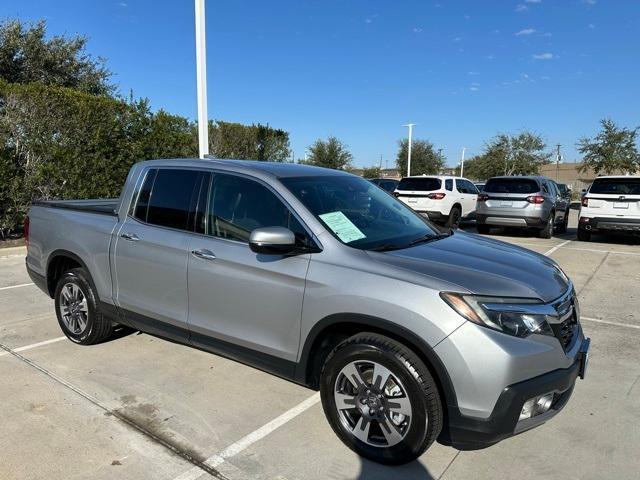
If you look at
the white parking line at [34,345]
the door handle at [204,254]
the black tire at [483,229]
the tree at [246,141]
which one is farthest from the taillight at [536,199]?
the white parking line at [34,345]

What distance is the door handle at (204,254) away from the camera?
3530 mm

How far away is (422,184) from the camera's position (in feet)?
50.1

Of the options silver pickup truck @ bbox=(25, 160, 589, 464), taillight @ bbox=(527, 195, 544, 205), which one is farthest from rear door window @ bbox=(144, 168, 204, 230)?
taillight @ bbox=(527, 195, 544, 205)

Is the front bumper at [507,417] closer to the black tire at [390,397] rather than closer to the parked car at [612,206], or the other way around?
the black tire at [390,397]

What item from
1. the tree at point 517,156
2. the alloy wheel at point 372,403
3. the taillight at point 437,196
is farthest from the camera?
the tree at point 517,156

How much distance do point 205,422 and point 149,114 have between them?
10.5 metres

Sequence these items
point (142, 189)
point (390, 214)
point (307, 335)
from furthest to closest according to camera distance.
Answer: point (142, 189), point (390, 214), point (307, 335)

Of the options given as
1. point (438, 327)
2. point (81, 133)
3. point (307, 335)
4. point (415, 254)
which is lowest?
point (307, 335)

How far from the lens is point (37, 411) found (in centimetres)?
349

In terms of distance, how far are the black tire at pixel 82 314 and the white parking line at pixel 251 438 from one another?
81.5 inches

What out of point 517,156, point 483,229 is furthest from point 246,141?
point 517,156

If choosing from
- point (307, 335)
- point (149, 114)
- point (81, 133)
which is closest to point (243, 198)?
point (307, 335)

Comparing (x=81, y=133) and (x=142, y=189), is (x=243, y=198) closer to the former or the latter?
(x=142, y=189)

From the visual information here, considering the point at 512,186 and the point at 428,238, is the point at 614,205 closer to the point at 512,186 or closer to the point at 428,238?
the point at 512,186
